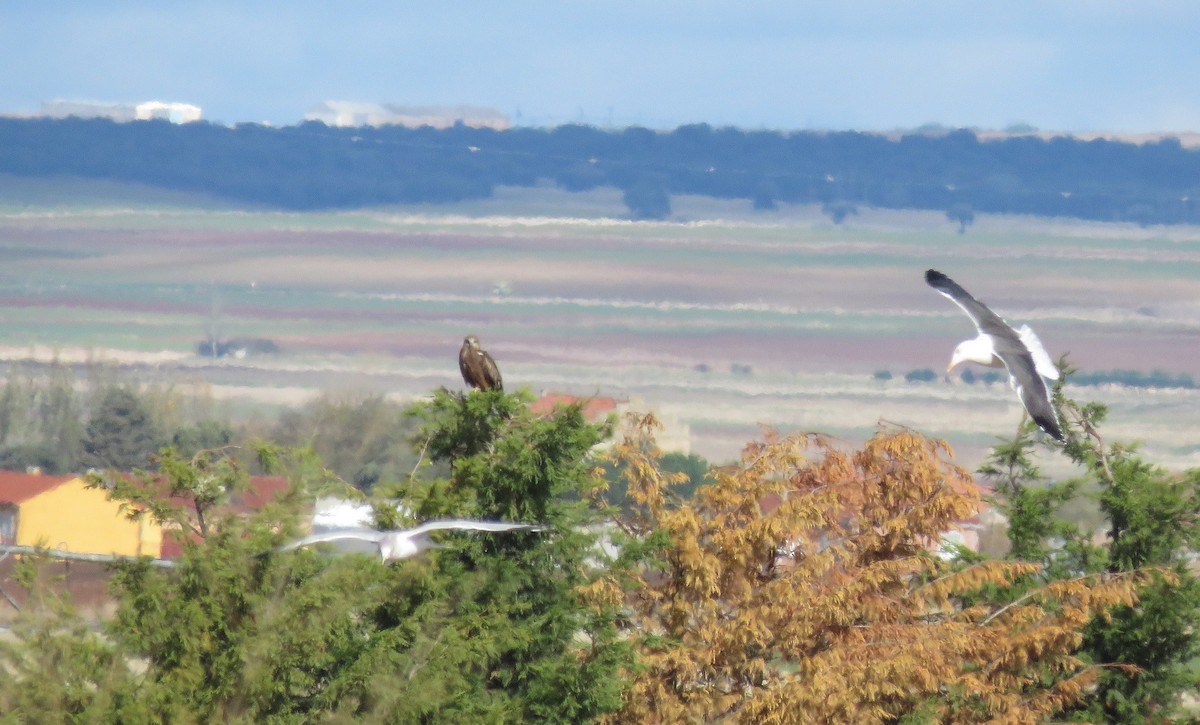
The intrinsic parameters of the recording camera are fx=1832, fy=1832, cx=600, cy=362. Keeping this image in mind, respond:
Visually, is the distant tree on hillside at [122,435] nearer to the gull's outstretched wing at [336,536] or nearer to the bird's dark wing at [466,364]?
the bird's dark wing at [466,364]

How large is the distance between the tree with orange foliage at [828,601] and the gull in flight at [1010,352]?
362 cm

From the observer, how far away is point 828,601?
23281mm

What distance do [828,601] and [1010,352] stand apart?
422 centimetres

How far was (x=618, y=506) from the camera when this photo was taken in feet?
78.4

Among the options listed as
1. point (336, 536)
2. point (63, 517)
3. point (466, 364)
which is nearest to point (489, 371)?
point (466, 364)

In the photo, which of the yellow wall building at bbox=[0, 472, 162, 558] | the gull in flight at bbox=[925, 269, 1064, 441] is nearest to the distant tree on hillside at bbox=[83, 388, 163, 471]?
the yellow wall building at bbox=[0, 472, 162, 558]

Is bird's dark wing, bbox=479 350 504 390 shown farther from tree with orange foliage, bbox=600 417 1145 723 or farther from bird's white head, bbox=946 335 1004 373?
bird's white head, bbox=946 335 1004 373

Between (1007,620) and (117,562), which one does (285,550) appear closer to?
(117,562)

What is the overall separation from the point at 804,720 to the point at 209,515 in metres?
7.84

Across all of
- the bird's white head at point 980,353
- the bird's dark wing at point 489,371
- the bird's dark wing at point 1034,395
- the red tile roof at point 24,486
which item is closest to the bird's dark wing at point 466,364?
the bird's dark wing at point 489,371

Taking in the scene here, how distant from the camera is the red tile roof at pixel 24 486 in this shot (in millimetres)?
90250

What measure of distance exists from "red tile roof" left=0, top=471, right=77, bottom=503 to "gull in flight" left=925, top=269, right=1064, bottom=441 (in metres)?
74.6

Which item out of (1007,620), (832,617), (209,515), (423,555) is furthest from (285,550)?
(1007,620)

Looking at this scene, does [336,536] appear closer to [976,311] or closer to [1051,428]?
[1051,428]
